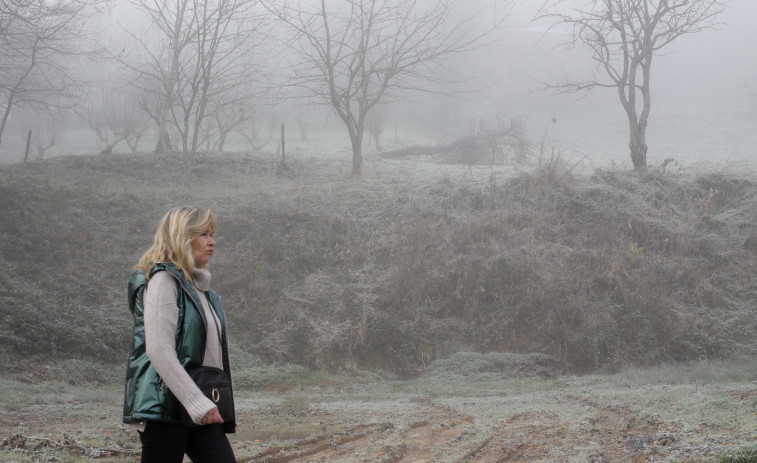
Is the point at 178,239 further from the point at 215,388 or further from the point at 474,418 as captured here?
the point at 474,418

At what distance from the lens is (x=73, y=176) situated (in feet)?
59.6

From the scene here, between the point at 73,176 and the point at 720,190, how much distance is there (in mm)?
18282

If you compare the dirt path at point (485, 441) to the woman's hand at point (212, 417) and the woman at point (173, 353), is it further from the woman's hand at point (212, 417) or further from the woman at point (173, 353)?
the woman's hand at point (212, 417)

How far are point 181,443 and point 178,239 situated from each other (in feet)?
3.03

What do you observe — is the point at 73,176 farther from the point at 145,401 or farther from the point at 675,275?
the point at 145,401

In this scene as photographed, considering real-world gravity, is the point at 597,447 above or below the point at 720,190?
below

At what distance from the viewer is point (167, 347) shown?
8.69 ft

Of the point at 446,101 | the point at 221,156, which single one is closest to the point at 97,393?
the point at 221,156

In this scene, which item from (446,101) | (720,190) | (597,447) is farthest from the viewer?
(446,101)

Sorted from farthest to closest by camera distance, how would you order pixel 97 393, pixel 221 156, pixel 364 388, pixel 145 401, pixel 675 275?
1. pixel 221 156
2. pixel 675 275
3. pixel 364 388
4. pixel 97 393
5. pixel 145 401

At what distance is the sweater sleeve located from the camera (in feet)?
8.57

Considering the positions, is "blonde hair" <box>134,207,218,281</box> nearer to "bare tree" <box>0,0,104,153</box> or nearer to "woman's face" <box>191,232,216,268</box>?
"woman's face" <box>191,232,216,268</box>

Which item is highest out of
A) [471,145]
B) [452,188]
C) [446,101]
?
[446,101]

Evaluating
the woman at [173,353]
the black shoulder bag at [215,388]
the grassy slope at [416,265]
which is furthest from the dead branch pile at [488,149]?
the black shoulder bag at [215,388]
